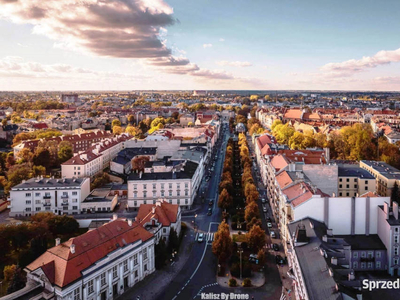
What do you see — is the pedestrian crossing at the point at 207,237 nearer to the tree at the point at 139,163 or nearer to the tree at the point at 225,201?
the tree at the point at 225,201

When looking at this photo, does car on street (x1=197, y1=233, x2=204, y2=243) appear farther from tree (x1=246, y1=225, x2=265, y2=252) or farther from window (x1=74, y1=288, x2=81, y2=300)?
window (x1=74, y1=288, x2=81, y2=300)

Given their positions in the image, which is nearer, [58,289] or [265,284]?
[58,289]

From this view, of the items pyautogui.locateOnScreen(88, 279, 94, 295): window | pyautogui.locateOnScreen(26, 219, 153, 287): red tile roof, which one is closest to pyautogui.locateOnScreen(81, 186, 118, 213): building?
pyautogui.locateOnScreen(26, 219, 153, 287): red tile roof

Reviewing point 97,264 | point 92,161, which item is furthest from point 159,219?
point 92,161

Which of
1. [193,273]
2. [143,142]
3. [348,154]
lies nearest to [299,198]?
[193,273]

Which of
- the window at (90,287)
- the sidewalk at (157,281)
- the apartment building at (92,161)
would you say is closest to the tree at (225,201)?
the sidewalk at (157,281)

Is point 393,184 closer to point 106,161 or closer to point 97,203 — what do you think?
point 97,203
